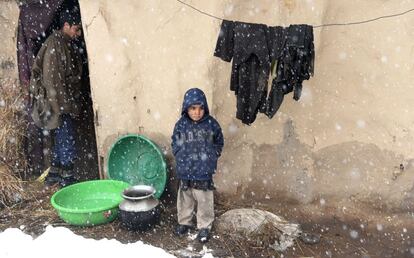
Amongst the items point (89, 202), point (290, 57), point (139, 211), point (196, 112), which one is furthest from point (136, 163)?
point (290, 57)

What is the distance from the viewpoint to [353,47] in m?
5.50

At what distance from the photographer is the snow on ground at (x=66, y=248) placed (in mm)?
4625

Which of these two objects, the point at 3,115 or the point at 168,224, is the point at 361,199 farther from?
the point at 3,115

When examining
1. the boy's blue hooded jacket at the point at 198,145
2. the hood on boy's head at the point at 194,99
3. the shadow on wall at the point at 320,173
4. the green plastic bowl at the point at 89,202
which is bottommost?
the green plastic bowl at the point at 89,202

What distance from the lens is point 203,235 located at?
17.7 feet

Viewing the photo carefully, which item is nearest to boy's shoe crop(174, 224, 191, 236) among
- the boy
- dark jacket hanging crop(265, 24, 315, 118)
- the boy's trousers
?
the boy's trousers

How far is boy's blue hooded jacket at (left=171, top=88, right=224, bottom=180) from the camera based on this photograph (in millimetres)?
5277

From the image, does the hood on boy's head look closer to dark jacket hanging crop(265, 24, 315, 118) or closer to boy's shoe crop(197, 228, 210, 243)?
dark jacket hanging crop(265, 24, 315, 118)

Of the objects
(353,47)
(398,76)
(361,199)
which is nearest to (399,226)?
(361,199)

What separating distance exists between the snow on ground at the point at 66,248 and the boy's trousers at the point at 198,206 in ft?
2.74

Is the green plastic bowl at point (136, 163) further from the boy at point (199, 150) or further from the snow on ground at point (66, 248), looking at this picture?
the snow on ground at point (66, 248)

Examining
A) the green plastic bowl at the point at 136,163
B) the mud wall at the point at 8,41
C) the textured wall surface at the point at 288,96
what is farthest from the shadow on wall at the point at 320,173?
the mud wall at the point at 8,41

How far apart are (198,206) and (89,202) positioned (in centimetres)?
155

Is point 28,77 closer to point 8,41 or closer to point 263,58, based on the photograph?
point 8,41
